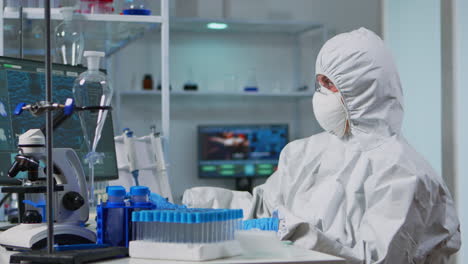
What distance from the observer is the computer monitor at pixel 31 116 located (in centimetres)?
178

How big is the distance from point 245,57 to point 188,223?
4.33m

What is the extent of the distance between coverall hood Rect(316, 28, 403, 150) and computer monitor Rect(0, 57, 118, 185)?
2.42 ft

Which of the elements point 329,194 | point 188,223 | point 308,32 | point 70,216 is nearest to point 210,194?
point 329,194

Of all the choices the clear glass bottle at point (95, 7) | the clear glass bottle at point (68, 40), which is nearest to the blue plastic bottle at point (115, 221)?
the clear glass bottle at point (68, 40)

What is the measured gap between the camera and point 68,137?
6.56 ft

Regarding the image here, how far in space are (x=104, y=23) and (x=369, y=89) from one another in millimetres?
1098

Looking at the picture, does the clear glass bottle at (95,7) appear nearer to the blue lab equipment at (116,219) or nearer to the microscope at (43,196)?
the microscope at (43,196)

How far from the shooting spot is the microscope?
1338 millimetres

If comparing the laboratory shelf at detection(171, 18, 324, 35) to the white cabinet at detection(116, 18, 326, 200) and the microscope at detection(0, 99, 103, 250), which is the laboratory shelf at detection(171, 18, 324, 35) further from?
the microscope at detection(0, 99, 103, 250)

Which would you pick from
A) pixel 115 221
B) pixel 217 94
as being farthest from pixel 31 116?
pixel 217 94

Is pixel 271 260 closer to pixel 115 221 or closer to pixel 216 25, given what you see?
pixel 115 221

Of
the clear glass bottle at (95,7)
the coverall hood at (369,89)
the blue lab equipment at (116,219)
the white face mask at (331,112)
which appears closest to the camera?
the blue lab equipment at (116,219)

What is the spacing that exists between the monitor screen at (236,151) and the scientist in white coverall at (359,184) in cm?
276

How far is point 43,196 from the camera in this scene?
154cm
